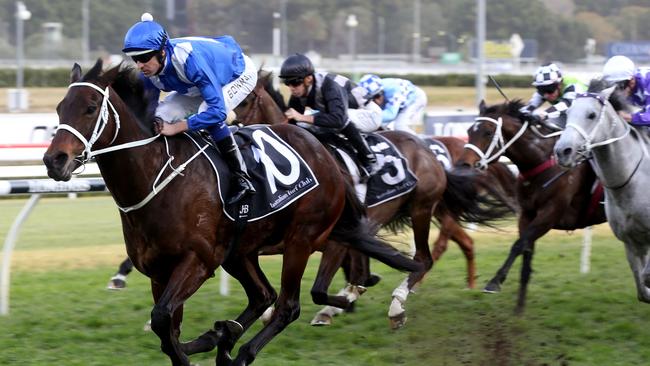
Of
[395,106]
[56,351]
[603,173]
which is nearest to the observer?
[56,351]

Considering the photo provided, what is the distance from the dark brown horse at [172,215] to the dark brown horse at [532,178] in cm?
202

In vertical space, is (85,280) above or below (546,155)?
below

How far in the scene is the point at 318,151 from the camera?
4.99 m

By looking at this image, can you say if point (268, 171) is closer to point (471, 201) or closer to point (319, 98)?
point (319, 98)

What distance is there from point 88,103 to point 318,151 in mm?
1426

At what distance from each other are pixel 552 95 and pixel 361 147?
1.83 m

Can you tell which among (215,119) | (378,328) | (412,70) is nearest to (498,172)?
(378,328)

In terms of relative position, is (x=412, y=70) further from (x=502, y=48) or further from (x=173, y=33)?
(x=173, y=33)

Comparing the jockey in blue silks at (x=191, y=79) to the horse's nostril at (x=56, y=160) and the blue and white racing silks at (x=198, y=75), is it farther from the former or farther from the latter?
the horse's nostril at (x=56, y=160)

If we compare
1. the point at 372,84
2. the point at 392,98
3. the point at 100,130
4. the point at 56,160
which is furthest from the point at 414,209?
the point at 56,160

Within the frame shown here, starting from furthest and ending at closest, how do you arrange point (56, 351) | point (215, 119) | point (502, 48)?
point (502, 48)
point (56, 351)
point (215, 119)

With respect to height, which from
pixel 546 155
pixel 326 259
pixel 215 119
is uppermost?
pixel 215 119

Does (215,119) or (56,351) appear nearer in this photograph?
(215,119)

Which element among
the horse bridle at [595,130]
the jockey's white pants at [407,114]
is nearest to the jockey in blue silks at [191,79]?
the horse bridle at [595,130]
